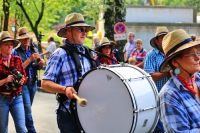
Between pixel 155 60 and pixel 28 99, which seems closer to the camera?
pixel 155 60

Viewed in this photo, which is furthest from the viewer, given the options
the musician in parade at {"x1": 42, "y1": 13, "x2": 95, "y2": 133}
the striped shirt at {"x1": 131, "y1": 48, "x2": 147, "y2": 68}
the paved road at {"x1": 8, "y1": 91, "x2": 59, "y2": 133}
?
the striped shirt at {"x1": 131, "y1": 48, "x2": 147, "y2": 68}

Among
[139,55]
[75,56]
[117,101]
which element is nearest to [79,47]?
[75,56]

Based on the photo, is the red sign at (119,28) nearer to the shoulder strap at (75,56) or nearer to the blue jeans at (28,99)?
the blue jeans at (28,99)

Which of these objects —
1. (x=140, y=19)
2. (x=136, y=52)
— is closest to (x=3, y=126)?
(x=136, y=52)

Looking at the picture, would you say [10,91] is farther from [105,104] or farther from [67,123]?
[105,104]

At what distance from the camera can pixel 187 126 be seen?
10.4ft

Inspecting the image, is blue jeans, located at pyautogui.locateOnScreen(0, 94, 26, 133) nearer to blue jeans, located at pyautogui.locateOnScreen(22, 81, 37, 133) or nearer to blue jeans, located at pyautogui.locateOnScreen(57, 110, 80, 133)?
blue jeans, located at pyautogui.locateOnScreen(22, 81, 37, 133)

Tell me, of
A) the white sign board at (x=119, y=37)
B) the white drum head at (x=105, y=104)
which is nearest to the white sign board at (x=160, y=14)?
the white sign board at (x=119, y=37)

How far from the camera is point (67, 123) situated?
4.78m

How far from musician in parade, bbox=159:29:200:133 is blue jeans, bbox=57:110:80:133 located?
166cm

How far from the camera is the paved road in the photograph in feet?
31.7

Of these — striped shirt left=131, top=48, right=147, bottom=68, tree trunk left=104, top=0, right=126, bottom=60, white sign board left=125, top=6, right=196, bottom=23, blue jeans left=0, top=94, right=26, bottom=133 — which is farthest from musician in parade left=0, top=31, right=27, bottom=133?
white sign board left=125, top=6, right=196, bottom=23

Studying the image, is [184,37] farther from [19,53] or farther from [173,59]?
[19,53]

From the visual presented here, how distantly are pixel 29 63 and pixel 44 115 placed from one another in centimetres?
359
